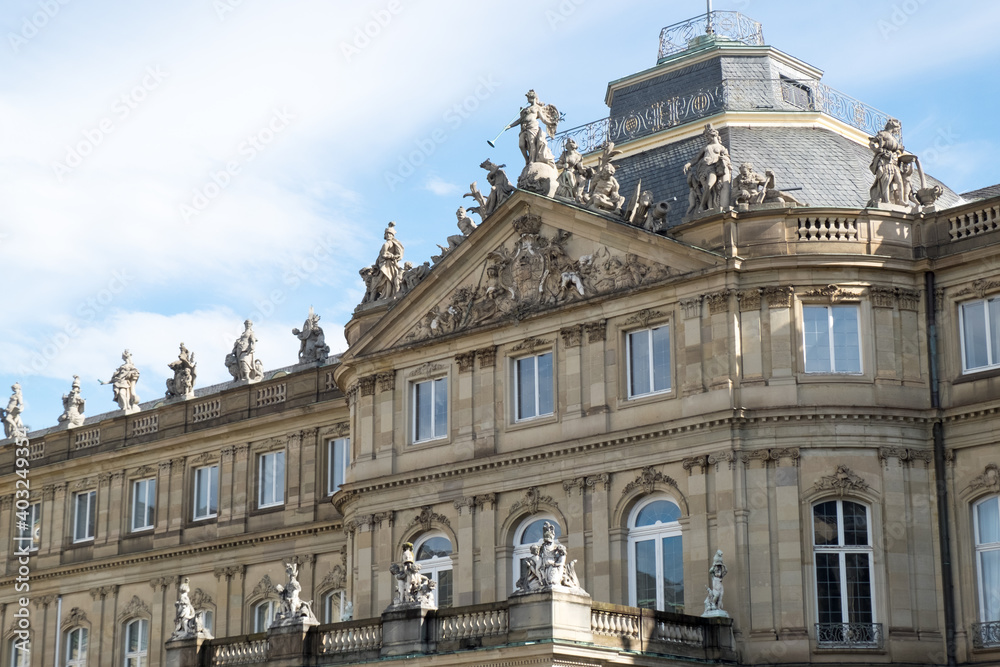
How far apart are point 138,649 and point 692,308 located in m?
23.1

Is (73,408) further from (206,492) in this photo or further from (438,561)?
(438,561)

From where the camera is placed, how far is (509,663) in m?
36.7

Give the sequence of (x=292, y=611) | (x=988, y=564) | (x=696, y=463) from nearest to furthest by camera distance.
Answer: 1. (x=988, y=564)
2. (x=696, y=463)
3. (x=292, y=611)

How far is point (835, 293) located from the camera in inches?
1617

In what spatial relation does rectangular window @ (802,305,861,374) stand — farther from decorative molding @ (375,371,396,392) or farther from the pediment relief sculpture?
decorative molding @ (375,371,396,392)

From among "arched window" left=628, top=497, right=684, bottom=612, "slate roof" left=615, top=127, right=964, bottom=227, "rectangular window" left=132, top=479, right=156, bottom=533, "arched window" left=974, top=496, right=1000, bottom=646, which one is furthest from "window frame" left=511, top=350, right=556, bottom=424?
"rectangular window" left=132, top=479, right=156, bottom=533

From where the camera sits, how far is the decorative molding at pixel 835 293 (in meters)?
41.0

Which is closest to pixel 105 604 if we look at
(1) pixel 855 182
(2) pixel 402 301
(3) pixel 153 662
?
(3) pixel 153 662

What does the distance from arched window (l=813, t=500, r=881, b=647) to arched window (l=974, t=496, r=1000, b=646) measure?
2261mm

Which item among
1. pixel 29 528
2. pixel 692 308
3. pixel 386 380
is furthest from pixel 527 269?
pixel 29 528

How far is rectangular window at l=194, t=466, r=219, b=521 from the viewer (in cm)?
5556

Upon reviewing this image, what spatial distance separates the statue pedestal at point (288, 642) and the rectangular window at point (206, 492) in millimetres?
14000

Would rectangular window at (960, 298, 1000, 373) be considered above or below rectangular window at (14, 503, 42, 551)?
above

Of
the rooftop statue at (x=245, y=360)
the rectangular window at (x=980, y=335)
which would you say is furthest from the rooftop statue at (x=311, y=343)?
the rectangular window at (x=980, y=335)
